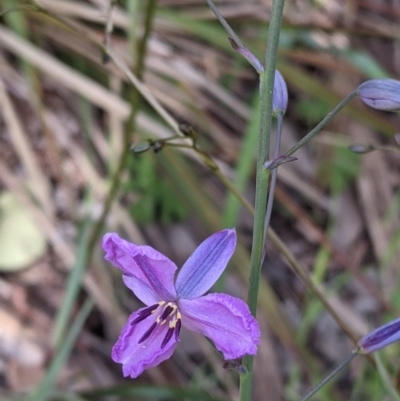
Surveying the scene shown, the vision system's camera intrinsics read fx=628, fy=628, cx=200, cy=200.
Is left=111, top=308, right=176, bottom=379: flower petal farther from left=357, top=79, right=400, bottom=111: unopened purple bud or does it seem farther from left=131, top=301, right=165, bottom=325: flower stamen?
left=357, top=79, right=400, bottom=111: unopened purple bud

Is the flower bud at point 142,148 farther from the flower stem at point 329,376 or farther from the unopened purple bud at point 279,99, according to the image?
the flower stem at point 329,376

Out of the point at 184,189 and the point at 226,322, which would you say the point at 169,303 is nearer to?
the point at 226,322

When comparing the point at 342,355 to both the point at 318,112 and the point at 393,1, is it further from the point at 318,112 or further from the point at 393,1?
the point at 393,1

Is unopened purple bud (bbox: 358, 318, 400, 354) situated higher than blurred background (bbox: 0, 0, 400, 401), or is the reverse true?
unopened purple bud (bbox: 358, 318, 400, 354)

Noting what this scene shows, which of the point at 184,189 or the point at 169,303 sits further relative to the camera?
the point at 184,189

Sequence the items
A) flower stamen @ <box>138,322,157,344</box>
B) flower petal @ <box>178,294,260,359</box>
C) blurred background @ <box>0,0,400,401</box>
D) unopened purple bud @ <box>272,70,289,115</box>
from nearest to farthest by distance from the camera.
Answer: flower petal @ <box>178,294,260,359</box>, flower stamen @ <box>138,322,157,344</box>, unopened purple bud @ <box>272,70,289,115</box>, blurred background @ <box>0,0,400,401</box>

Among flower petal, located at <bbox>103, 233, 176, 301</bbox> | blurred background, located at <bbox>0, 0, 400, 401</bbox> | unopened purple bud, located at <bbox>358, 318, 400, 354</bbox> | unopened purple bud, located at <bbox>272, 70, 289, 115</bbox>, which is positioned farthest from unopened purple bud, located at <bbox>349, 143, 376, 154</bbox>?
blurred background, located at <bbox>0, 0, 400, 401</bbox>

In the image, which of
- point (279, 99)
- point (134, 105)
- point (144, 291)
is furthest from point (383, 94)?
point (134, 105)
